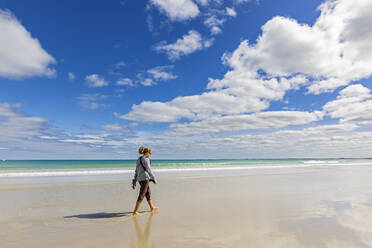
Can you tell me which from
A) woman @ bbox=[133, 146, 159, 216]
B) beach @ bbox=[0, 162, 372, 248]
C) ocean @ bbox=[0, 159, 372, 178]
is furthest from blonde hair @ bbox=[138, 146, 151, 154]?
ocean @ bbox=[0, 159, 372, 178]

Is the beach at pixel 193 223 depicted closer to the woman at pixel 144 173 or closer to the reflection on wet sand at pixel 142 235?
the reflection on wet sand at pixel 142 235

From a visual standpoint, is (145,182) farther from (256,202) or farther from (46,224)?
(256,202)

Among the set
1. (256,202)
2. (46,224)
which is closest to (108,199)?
(46,224)

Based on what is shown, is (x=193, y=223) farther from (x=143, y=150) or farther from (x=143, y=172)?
(x=143, y=150)

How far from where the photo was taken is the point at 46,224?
6.12 metres

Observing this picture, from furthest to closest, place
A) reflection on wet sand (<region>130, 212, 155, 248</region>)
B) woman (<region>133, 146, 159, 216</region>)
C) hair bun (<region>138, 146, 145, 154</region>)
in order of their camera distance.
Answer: hair bun (<region>138, 146, 145, 154</region>)
woman (<region>133, 146, 159, 216</region>)
reflection on wet sand (<region>130, 212, 155, 248</region>)

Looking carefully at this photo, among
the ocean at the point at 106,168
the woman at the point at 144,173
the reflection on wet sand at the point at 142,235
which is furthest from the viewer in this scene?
the ocean at the point at 106,168

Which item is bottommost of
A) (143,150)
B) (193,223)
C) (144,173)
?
(193,223)

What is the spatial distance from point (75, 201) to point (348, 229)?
9.68 metres

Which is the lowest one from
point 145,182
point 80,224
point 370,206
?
point 370,206

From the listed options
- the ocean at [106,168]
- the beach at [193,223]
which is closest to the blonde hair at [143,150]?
the beach at [193,223]

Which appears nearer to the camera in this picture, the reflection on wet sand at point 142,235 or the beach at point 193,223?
the reflection on wet sand at point 142,235

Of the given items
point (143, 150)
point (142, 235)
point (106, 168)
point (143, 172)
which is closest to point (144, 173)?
point (143, 172)

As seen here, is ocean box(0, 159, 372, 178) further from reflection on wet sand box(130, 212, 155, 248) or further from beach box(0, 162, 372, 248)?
reflection on wet sand box(130, 212, 155, 248)
